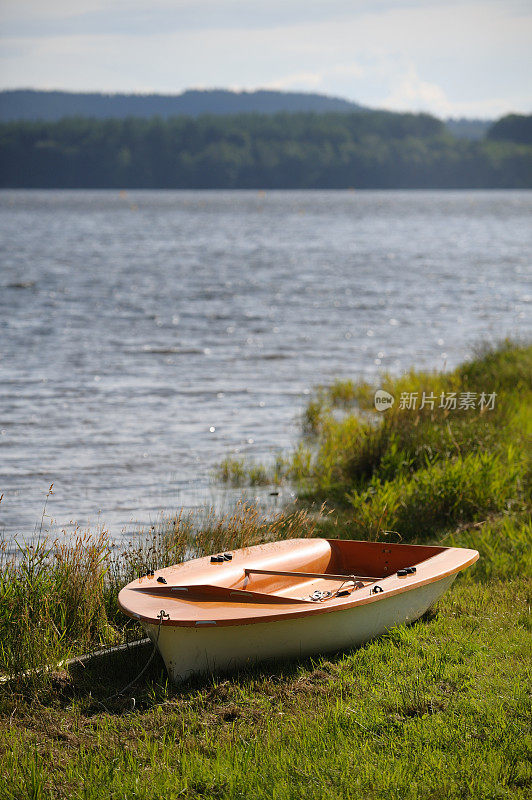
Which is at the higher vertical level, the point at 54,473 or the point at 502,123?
the point at 502,123

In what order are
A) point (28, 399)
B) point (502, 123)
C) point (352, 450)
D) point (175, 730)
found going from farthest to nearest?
1. point (502, 123)
2. point (28, 399)
3. point (352, 450)
4. point (175, 730)

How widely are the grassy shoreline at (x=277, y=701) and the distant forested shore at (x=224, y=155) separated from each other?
158798mm

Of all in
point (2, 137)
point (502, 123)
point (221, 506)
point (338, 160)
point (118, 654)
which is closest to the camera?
point (118, 654)

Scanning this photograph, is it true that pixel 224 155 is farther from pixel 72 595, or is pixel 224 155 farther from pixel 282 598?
pixel 282 598

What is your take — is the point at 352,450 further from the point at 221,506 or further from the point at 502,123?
the point at 502,123

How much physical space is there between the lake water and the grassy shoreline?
266 centimetres

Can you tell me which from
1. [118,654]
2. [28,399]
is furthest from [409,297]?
[118,654]

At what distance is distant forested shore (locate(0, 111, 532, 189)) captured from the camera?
16150cm

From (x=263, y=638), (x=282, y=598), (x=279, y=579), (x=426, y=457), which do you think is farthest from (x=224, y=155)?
(x=263, y=638)

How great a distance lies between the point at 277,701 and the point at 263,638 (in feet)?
1.30

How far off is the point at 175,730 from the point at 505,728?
5.43 feet

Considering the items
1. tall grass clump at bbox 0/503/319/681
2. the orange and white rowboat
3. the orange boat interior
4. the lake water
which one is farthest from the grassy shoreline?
the lake water

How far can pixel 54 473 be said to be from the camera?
11258mm

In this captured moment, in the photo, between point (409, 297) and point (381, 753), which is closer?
point (381, 753)
